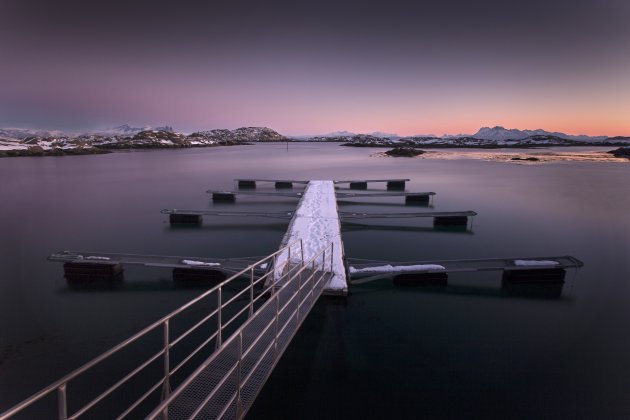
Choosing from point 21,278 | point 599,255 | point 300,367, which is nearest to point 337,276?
point 300,367

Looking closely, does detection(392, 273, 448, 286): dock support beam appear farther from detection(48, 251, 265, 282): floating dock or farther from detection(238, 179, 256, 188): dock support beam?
detection(238, 179, 256, 188): dock support beam

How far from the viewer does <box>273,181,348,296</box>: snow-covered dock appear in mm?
7086

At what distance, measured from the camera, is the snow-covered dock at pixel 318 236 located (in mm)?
7086

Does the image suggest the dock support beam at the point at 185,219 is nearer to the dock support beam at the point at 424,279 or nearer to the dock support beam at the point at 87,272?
the dock support beam at the point at 87,272

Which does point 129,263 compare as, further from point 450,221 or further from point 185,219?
point 450,221

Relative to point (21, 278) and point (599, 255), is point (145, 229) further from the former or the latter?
point (599, 255)

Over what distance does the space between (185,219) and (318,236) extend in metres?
7.44

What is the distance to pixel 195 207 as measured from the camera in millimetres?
18312

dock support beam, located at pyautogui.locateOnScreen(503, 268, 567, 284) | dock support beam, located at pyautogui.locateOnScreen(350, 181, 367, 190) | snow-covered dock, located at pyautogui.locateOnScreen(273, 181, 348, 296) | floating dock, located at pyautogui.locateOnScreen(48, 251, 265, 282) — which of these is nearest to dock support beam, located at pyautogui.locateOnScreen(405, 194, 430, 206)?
dock support beam, located at pyautogui.locateOnScreen(350, 181, 367, 190)

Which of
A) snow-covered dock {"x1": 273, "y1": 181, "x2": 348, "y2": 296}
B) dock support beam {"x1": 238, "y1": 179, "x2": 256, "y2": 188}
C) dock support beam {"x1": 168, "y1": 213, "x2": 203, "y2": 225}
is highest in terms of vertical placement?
snow-covered dock {"x1": 273, "y1": 181, "x2": 348, "y2": 296}

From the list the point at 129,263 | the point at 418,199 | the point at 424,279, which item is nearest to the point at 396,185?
the point at 418,199

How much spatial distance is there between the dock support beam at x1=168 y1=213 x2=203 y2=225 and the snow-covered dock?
15.1 feet

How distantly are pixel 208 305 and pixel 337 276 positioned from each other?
116 inches

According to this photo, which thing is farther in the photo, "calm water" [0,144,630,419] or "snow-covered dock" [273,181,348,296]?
"snow-covered dock" [273,181,348,296]
